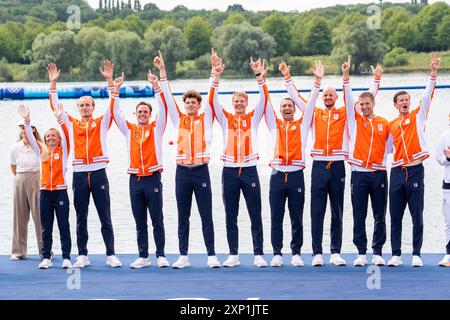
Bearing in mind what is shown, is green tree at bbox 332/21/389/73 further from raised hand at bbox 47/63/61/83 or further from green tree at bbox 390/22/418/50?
raised hand at bbox 47/63/61/83

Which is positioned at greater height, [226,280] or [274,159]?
[274,159]

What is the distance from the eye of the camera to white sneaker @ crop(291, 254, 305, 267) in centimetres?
914

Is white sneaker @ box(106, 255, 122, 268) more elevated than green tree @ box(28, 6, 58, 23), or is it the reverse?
green tree @ box(28, 6, 58, 23)

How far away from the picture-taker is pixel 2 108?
43.5 m

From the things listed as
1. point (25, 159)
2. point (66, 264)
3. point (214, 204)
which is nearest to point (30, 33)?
point (214, 204)

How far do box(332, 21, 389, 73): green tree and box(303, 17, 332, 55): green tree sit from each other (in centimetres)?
151

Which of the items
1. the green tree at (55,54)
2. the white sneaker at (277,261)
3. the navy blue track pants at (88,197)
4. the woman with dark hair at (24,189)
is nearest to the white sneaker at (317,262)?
the white sneaker at (277,261)

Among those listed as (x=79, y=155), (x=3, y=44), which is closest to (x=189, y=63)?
(x=3, y=44)

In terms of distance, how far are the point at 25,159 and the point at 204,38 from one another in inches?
1532

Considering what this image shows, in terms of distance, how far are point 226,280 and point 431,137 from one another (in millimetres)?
22359

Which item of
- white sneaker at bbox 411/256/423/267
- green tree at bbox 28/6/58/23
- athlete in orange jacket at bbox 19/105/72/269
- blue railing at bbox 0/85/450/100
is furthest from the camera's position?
green tree at bbox 28/6/58/23

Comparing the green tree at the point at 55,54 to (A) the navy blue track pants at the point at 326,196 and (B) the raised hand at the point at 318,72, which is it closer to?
(B) the raised hand at the point at 318,72

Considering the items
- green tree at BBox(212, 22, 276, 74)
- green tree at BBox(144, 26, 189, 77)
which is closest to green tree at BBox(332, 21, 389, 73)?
green tree at BBox(212, 22, 276, 74)

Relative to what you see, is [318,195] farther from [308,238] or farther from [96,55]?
[96,55]
